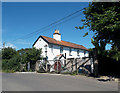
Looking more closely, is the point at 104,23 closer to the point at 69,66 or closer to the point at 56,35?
the point at 69,66

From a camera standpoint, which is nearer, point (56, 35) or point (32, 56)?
point (32, 56)

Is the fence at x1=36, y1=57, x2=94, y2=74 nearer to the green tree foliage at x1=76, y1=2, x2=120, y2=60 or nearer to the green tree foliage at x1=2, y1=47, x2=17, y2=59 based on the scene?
the green tree foliage at x1=76, y1=2, x2=120, y2=60

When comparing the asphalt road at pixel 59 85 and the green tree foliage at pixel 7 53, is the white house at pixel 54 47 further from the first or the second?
the asphalt road at pixel 59 85

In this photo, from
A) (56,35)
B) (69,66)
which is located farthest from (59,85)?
(56,35)

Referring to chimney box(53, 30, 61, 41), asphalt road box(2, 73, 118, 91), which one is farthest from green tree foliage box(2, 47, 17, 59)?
asphalt road box(2, 73, 118, 91)

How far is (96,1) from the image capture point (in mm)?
11641

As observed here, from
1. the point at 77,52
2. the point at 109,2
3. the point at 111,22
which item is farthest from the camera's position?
the point at 77,52

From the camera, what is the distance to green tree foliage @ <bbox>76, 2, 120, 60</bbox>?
9.76 metres

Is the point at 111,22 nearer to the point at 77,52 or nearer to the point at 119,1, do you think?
the point at 119,1

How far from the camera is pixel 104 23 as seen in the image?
9.91m

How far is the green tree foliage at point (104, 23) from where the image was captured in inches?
384

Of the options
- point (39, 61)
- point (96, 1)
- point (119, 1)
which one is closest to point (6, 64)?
point (39, 61)

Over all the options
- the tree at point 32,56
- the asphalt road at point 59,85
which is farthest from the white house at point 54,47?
the asphalt road at point 59,85

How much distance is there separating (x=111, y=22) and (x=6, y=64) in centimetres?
2344
